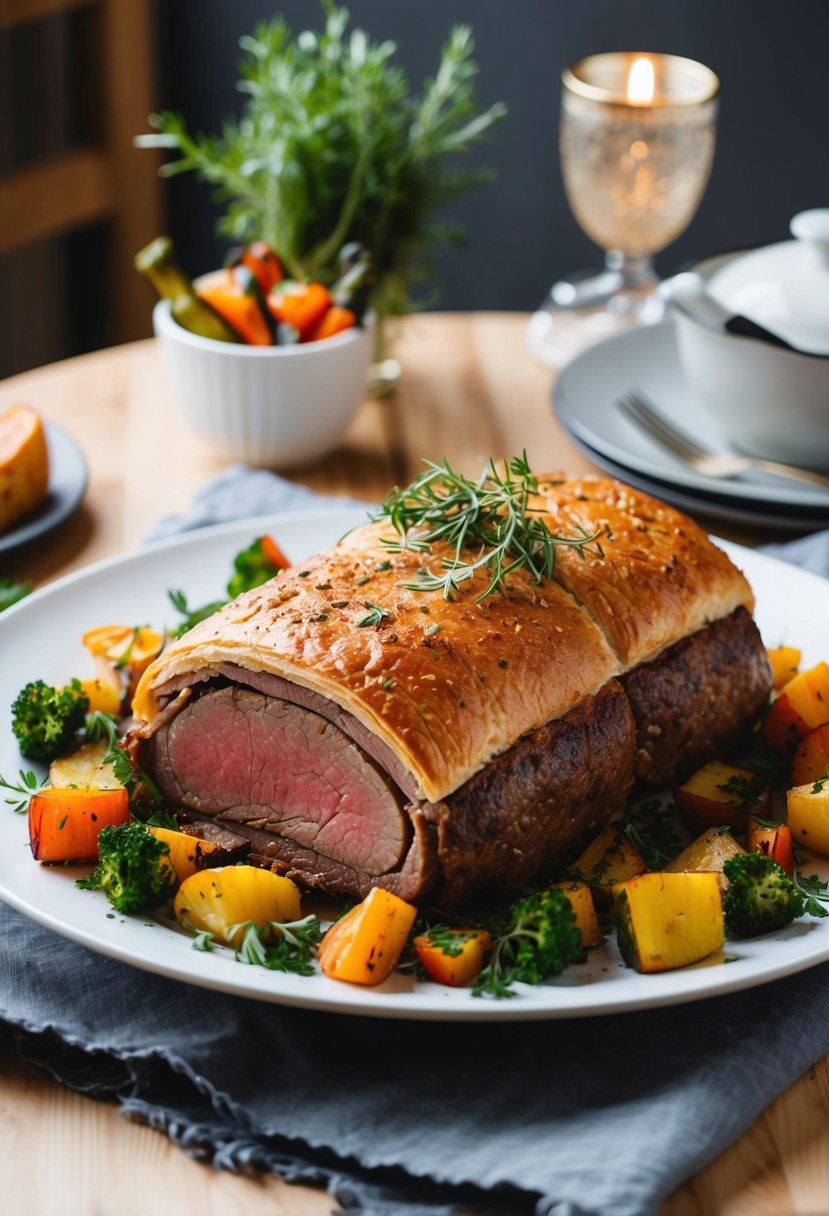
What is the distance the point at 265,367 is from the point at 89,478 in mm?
620

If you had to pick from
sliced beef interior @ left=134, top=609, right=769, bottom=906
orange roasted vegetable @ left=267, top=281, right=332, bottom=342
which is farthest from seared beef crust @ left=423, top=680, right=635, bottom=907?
orange roasted vegetable @ left=267, top=281, right=332, bottom=342

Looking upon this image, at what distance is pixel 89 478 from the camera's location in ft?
13.4

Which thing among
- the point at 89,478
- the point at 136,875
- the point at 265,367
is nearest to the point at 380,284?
the point at 265,367

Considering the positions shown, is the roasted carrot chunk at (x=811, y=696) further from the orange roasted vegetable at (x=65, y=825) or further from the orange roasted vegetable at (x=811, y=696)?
the orange roasted vegetable at (x=65, y=825)

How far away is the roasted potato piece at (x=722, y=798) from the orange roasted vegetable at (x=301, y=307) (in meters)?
1.91

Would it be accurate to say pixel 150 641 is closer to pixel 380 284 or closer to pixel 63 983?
pixel 63 983

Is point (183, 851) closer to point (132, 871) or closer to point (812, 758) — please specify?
point (132, 871)

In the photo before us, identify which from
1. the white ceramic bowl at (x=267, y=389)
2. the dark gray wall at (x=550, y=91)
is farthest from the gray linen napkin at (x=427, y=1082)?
the dark gray wall at (x=550, y=91)

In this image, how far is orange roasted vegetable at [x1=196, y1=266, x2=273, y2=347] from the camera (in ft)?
13.0

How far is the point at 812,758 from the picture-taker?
2.65 m

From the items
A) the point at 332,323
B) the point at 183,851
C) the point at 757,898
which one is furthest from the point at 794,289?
the point at 183,851

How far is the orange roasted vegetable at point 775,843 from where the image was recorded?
2.38 m

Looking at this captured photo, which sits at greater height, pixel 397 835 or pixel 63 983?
pixel 397 835

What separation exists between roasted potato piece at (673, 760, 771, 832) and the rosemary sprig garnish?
0.46m
